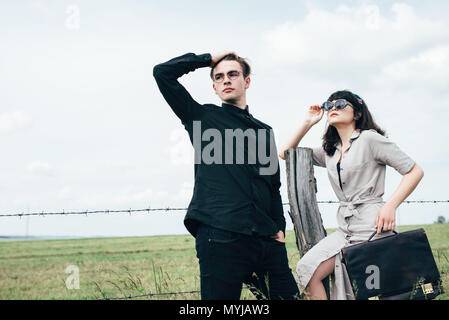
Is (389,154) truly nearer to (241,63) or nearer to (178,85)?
(241,63)

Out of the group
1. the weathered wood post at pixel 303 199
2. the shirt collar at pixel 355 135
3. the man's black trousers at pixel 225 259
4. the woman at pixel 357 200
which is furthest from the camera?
the weathered wood post at pixel 303 199

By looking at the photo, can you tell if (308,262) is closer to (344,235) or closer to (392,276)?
(344,235)

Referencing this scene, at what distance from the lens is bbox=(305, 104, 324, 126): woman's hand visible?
154 inches

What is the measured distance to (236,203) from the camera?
3.06 m

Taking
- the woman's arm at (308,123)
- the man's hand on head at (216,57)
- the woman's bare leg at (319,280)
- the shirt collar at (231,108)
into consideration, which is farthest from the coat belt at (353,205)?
the man's hand on head at (216,57)

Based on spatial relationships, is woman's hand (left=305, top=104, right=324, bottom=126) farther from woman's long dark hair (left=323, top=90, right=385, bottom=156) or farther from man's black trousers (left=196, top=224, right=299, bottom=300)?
man's black trousers (left=196, top=224, right=299, bottom=300)

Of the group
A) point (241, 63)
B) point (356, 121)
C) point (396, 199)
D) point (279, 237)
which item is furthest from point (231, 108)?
point (396, 199)

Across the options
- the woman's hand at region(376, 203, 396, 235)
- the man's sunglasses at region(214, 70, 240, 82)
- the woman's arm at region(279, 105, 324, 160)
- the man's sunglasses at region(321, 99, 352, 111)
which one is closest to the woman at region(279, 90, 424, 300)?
the woman's hand at region(376, 203, 396, 235)

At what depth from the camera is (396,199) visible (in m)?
3.38

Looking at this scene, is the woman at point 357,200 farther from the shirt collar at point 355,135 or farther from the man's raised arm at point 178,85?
the man's raised arm at point 178,85

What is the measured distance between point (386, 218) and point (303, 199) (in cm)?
96

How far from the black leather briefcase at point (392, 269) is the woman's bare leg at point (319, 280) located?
0.15 meters

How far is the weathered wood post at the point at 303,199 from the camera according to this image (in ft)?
13.6

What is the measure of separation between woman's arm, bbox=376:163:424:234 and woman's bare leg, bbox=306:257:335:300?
511 mm
